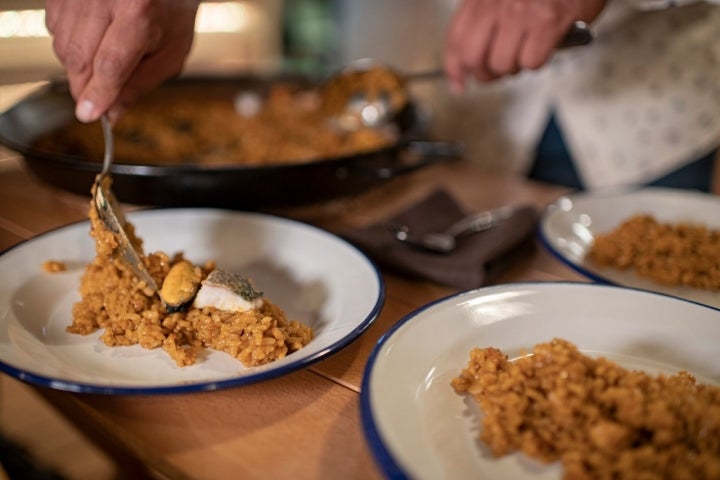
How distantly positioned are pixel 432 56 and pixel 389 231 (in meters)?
1.07

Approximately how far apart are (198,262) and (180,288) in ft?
0.76

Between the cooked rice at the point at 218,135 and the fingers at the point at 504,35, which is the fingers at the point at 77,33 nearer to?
the cooked rice at the point at 218,135

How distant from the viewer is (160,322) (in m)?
0.83

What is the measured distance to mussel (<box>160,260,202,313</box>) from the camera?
0.84m

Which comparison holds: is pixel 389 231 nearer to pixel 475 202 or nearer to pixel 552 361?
pixel 475 202

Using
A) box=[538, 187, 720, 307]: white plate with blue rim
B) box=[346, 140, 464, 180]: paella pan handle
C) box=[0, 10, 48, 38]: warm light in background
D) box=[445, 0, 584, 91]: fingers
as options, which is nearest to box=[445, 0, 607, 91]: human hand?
box=[445, 0, 584, 91]: fingers

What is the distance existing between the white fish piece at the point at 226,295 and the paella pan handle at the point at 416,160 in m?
0.50

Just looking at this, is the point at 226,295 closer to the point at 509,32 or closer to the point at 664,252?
the point at 664,252

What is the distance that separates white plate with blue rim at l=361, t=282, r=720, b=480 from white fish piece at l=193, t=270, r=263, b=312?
21 centimetres

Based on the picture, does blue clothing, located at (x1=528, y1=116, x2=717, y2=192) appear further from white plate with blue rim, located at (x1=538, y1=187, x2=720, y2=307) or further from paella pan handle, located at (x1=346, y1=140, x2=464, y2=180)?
paella pan handle, located at (x1=346, y1=140, x2=464, y2=180)

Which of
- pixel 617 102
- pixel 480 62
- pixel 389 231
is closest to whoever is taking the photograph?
pixel 389 231

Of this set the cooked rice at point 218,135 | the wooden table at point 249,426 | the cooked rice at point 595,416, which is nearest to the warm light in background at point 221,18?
the cooked rice at point 218,135

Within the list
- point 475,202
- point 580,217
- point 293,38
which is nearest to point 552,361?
point 580,217

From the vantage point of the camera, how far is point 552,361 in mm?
685
